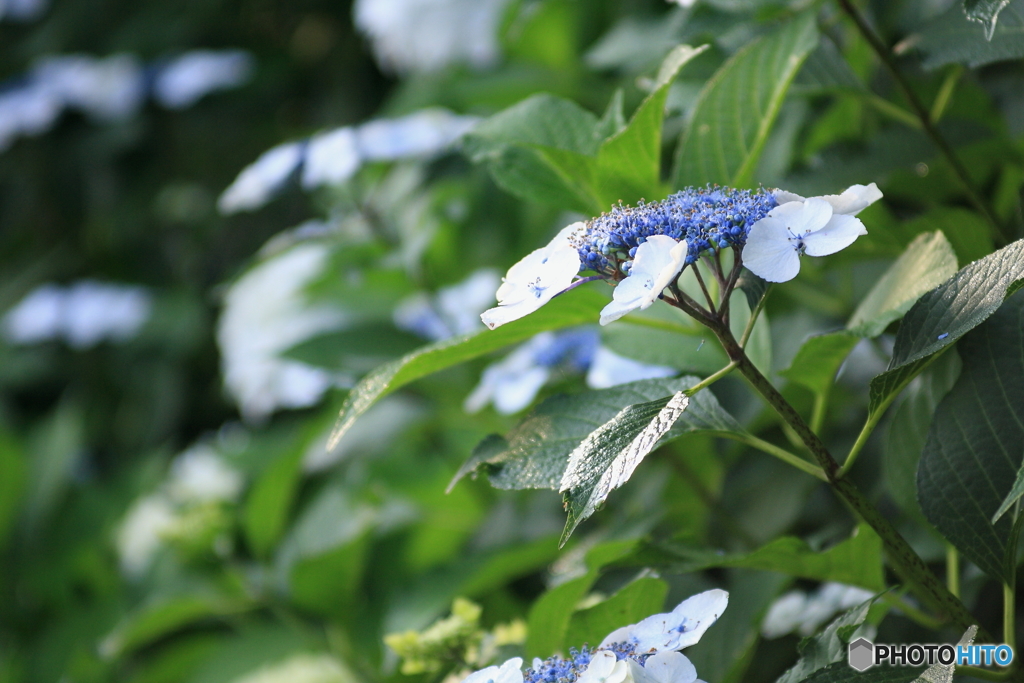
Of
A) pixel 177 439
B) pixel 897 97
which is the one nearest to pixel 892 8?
pixel 897 97

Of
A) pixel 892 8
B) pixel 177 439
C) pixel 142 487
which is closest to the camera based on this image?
pixel 892 8

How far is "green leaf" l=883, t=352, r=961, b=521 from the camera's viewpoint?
487mm

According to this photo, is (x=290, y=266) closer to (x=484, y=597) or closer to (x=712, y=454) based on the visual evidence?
(x=484, y=597)

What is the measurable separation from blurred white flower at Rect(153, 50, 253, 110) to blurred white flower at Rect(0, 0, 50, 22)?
40 centimetres

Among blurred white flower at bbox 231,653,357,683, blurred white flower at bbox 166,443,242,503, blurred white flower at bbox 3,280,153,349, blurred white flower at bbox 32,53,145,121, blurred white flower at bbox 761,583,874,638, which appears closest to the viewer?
blurred white flower at bbox 761,583,874,638

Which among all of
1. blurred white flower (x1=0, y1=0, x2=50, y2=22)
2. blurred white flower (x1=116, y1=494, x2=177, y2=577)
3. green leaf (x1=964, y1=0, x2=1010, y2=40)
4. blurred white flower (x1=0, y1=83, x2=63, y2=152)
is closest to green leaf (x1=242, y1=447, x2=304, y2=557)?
blurred white flower (x1=116, y1=494, x2=177, y2=577)

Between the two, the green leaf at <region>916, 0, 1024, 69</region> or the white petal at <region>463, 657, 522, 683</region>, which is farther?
the green leaf at <region>916, 0, 1024, 69</region>

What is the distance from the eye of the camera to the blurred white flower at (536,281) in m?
0.35

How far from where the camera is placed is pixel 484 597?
0.86m

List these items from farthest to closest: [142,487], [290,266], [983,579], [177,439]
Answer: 1. [177,439]
2. [142,487]
3. [290,266]
4. [983,579]

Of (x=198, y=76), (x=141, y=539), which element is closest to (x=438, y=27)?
(x=198, y=76)

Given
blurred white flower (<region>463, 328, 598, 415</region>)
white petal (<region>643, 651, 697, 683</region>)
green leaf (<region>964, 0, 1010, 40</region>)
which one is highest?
green leaf (<region>964, 0, 1010, 40</region>)

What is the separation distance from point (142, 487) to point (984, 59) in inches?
54.0

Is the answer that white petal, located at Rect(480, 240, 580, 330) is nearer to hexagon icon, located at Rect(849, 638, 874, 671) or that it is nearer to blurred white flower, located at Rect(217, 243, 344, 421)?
hexagon icon, located at Rect(849, 638, 874, 671)
